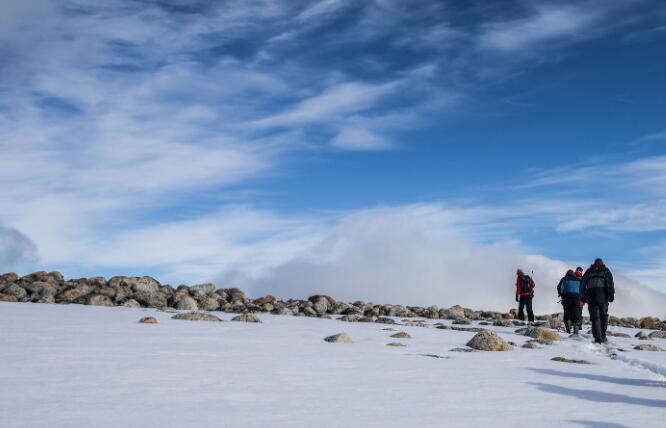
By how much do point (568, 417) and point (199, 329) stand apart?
8.24 meters

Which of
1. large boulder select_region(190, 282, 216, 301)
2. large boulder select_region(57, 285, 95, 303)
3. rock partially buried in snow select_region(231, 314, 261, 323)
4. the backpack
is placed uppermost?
the backpack

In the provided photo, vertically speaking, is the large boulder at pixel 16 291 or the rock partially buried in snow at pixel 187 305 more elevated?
the large boulder at pixel 16 291

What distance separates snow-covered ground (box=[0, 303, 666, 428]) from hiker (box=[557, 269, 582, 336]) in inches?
348

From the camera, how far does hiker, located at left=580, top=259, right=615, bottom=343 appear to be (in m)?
17.1

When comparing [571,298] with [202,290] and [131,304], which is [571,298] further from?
[131,304]

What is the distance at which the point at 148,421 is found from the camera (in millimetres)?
4883

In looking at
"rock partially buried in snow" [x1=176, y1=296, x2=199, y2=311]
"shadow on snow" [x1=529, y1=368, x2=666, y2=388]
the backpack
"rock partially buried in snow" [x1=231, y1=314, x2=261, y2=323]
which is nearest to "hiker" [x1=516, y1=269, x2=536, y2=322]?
the backpack

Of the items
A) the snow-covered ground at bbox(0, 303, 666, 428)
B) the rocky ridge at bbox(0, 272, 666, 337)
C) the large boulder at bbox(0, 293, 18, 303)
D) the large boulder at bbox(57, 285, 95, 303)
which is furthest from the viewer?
the large boulder at bbox(57, 285, 95, 303)

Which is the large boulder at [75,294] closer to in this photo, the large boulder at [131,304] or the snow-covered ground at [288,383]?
the large boulder at [131,304]

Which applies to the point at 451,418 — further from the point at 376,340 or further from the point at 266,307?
the point at 266,307

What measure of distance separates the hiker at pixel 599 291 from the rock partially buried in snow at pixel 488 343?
21.9 feet

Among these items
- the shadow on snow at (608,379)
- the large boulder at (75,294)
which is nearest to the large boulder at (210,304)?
the large boulder at (75,294)

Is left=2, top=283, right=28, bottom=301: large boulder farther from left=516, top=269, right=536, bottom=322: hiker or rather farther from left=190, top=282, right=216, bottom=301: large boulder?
left=516, top=269, right=536, bottom=322: hiker

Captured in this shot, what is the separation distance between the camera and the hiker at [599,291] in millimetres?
17094
